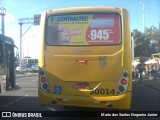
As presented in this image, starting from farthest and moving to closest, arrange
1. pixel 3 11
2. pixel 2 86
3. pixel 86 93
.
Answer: pixel 2 86, pixel 86 93, pixel 3 11

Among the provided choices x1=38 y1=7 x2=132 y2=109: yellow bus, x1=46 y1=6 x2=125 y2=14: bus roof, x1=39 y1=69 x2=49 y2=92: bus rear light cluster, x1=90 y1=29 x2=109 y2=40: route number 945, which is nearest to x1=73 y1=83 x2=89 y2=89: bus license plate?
x1=38 y1=7 x2=132 y2=109: yellow bus

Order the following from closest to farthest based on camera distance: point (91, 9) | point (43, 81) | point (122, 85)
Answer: point (122, 85)
point (91, 9)
point (43, 81)

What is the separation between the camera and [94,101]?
7.80 meters

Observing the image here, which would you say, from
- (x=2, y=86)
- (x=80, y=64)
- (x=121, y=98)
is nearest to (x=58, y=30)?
(x=80, y=64)

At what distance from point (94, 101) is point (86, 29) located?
1679mm

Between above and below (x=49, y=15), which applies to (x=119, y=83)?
below

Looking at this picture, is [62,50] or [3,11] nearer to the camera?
[3,11]

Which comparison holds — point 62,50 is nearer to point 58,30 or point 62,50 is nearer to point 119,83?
point 58,30

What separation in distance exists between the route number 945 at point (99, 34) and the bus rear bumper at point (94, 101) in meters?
1.36

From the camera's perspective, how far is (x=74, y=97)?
25.9 feet

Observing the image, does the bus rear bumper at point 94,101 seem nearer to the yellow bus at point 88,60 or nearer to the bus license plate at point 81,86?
the yellow bus at point 88,60

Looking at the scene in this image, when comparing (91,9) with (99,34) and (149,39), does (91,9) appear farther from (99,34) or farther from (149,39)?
(149,39)

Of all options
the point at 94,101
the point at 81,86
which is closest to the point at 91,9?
the point at 81,86

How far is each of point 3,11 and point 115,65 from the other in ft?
9.08
